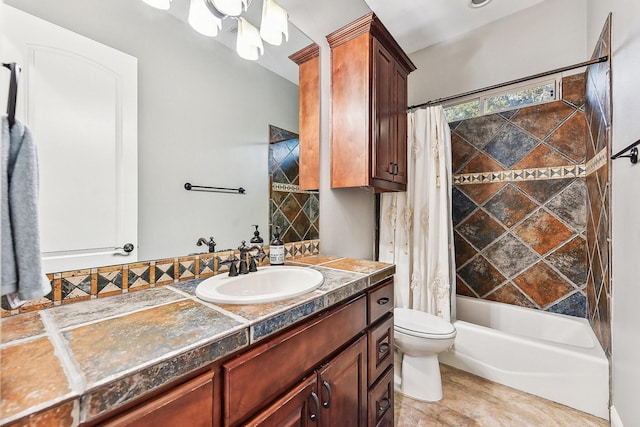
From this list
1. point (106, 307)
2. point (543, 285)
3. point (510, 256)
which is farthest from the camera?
point (510, 256)

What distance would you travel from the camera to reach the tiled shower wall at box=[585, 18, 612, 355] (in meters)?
1.50

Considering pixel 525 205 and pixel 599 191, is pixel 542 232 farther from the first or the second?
pixel 599 191

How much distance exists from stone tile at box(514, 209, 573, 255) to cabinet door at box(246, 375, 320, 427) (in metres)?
2.21

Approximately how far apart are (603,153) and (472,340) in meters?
1.44

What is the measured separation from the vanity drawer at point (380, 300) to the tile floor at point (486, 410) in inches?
30.3

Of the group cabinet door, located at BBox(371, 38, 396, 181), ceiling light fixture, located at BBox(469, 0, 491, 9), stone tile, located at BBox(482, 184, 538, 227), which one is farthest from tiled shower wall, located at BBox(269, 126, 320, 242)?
ceiling light fixture, located at BBox(469, 0, 491, 9)

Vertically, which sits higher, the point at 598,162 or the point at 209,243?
the point at 598,162

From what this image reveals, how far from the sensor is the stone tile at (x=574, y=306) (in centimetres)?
197

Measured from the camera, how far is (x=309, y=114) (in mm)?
1573

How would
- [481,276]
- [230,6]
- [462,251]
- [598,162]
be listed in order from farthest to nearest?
[462,251] < [481,276] < [598,162] < [230,6]

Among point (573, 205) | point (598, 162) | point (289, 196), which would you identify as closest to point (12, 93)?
point (289, 196)

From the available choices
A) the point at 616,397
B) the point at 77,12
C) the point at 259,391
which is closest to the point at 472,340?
the point at 616,397

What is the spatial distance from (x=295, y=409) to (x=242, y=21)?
1.53 m

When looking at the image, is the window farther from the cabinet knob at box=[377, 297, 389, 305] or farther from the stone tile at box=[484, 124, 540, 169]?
the cabinet knob at box=[377, 297, 389, 305]
